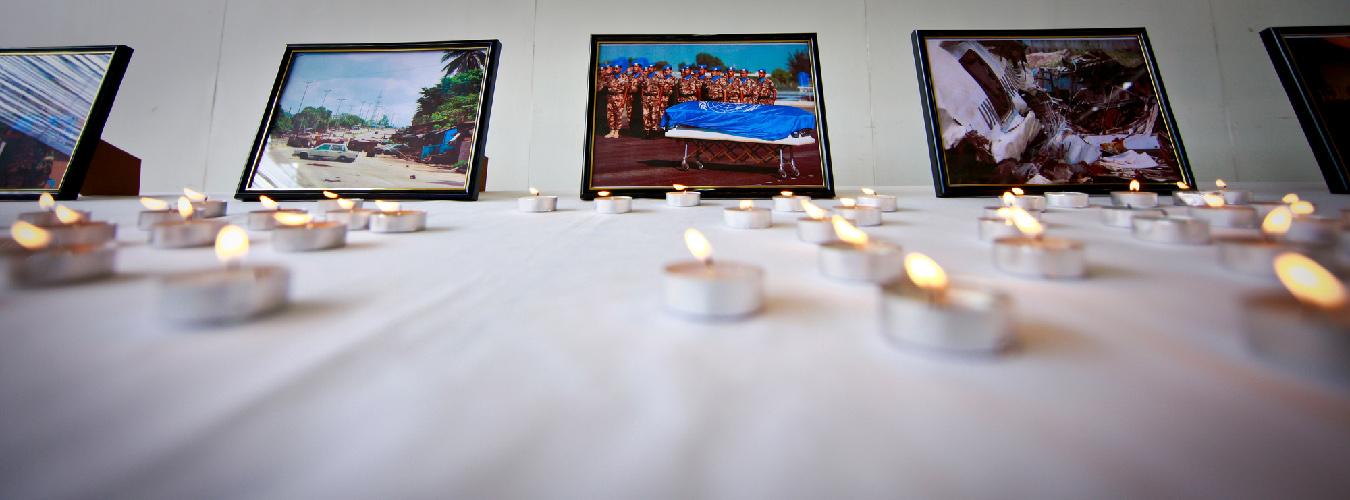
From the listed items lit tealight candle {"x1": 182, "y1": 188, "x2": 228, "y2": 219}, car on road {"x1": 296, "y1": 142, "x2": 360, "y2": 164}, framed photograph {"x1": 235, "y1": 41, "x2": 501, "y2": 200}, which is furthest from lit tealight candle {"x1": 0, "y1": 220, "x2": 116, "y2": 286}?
car on road {"x1": 296, "y1": 142, "x2": 360, "y2": 164}

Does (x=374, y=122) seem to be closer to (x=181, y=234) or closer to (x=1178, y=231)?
(x=181, y=234)

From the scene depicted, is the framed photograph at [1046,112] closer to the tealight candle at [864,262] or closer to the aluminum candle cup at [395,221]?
the tealight candle at [864,262]

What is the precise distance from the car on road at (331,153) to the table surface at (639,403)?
127 cm

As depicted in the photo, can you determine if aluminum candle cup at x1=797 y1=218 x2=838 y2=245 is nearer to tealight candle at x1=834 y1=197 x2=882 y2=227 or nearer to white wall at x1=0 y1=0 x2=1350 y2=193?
tealight candle at x1=834 y1=197 x2=882 y2=227

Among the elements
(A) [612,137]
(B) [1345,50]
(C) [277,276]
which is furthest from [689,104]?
(B) [1345,50]

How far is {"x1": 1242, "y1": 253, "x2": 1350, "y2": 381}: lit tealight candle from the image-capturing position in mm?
294

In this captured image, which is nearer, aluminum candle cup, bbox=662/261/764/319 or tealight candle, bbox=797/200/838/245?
aluminum candle cup, bbox=662/261/764/319

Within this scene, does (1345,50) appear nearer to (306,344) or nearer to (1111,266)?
(1111,266)

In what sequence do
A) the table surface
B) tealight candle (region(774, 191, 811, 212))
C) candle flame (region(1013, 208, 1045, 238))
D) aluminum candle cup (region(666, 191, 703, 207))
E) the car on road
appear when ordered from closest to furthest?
the table surface, candle flame (region(1013, 208, 1045, 238)), tealight candle (region(774, 191, 811, 212)), aluminum candle cup (region(666, 191, 703, 207)), the car on road

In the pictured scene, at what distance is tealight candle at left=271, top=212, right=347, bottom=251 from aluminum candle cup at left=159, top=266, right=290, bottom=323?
0.31 metres

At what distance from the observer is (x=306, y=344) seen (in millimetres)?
361

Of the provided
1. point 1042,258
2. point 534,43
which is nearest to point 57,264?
point 1042,258

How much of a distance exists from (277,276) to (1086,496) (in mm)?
597

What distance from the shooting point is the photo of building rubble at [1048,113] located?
1547 mm
